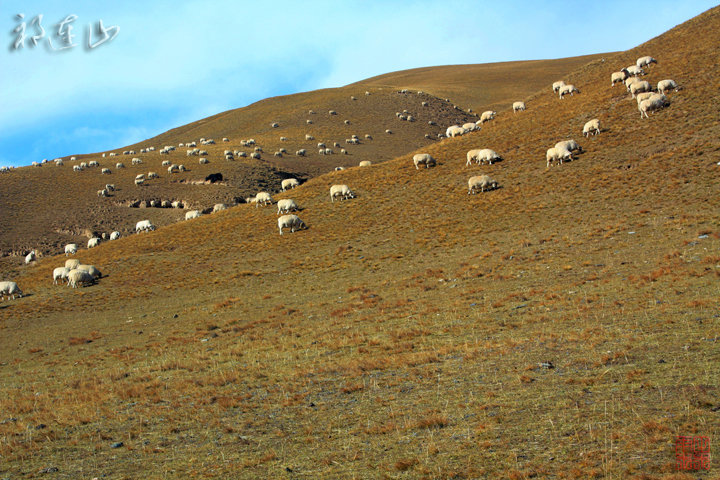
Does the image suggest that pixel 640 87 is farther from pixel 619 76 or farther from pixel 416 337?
pixel 416 337

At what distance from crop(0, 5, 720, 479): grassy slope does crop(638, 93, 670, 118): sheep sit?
1.11m

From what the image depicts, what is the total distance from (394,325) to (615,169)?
29.5m

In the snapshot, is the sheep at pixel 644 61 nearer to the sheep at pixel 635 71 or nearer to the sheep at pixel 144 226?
the sheep at pixel 635 71

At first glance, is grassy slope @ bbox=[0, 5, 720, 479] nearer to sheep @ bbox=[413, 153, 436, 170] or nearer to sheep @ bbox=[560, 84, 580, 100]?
sheep @ bbox=[413, 153, 436, 170]

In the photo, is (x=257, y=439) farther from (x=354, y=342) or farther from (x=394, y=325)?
(x=394, y=325)

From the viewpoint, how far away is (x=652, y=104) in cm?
4747

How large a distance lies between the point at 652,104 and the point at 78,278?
49.9 meters

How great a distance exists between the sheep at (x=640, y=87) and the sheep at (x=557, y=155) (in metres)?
13.8

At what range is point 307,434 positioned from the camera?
971 cm

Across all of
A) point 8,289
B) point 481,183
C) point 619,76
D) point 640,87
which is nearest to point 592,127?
point 640,87

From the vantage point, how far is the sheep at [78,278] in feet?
130

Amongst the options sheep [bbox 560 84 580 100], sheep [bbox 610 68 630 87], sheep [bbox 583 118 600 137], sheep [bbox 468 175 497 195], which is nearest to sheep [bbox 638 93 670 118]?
sheep [bbox 583 118 600 137]

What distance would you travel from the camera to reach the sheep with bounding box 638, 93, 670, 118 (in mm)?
47469

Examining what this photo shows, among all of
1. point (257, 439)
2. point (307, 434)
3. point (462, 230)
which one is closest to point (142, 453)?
point (257, 439)
